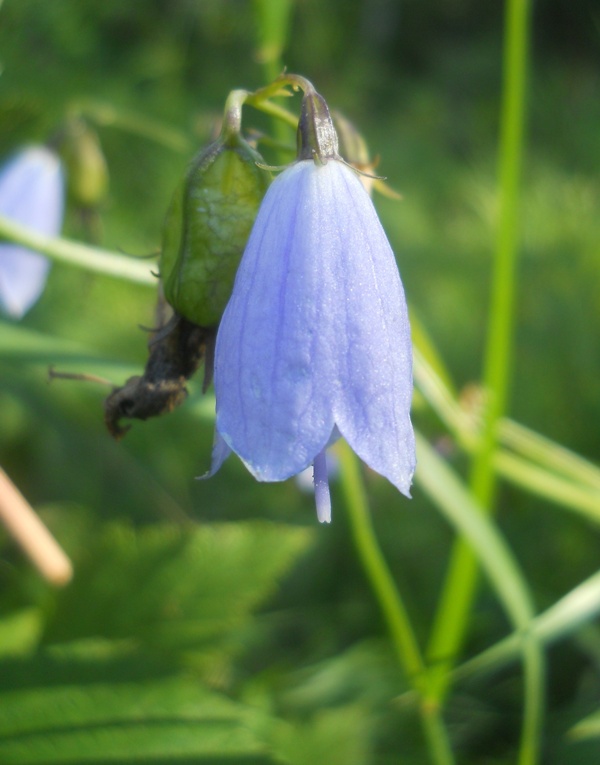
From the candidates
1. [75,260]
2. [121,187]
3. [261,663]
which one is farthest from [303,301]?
[121,187]

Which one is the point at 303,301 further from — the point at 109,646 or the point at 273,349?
the point at 109,646

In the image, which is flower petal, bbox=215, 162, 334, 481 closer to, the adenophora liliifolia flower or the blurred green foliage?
the adenophora liliifolia flower

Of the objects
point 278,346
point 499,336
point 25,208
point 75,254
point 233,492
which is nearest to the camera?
point 278,346

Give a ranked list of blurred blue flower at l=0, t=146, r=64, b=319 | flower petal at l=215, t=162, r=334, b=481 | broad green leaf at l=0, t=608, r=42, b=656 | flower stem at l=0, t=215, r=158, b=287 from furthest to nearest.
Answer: blurred blue flower at l=0, t=146, r=64, b=319 < broad green leaf at l=0, t=608, r=42, b=656 < flower stem at l=0, t=215, r=158, b=287 < flower petal at l=215, t=162, r=334, b=481

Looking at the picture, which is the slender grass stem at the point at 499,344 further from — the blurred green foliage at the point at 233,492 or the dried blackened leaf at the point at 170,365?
the dried blackened leaf at the point at 170,365

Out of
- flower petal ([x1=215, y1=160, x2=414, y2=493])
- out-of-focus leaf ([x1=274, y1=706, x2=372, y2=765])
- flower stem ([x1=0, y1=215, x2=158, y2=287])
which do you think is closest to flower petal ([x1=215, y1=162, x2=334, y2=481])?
flower petal ([x1=215, y1=160, x2=414, y2=493])

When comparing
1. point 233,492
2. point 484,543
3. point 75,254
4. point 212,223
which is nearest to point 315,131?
point 212,223

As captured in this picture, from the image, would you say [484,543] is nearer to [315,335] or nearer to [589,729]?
[589,729]
